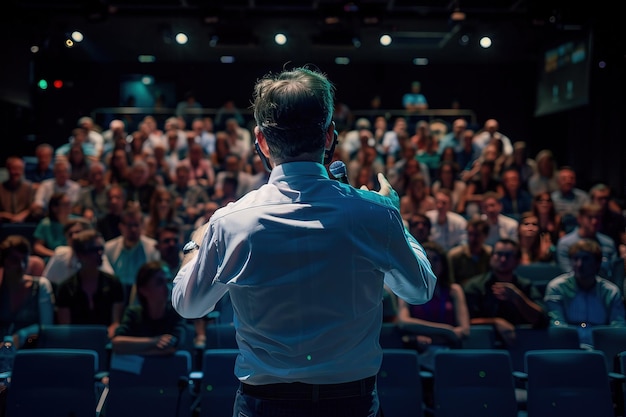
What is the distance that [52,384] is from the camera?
3.84m

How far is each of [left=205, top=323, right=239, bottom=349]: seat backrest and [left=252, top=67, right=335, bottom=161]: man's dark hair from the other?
9.80 ft

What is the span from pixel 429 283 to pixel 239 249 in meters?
0.44

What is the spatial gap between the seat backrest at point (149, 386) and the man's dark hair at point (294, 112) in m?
2.64

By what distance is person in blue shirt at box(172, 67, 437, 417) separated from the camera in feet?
4.97

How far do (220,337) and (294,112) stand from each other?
311 centimetres

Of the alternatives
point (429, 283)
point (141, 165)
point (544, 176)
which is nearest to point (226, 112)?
point (141, 165)

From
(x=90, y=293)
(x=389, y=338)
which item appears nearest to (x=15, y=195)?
(x=90, y=293)

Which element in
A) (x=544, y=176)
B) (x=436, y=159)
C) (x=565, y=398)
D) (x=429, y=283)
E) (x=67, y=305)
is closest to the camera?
(x=429, y=283)

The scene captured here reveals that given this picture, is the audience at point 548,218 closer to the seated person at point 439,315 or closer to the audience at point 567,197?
the audience at point 567,197

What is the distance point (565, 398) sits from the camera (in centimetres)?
393

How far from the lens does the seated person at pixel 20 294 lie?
4812 millimetres

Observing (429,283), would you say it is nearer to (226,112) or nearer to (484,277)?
(484,277)

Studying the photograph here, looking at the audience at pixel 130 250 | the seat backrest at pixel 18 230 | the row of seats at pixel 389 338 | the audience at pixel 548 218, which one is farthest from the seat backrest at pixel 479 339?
the seat backrest at pixel 18 230

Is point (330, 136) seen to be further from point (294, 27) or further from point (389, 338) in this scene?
point (294, 27)
